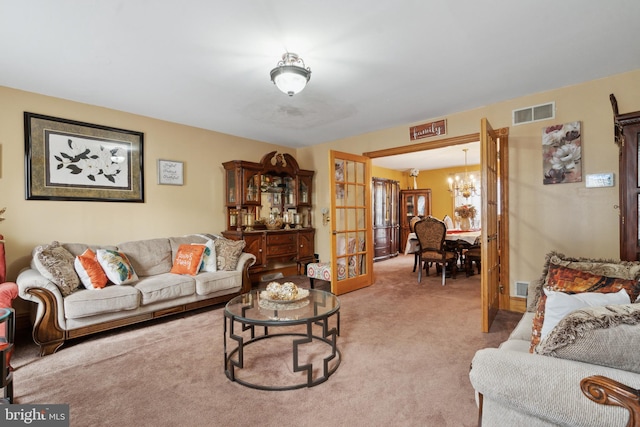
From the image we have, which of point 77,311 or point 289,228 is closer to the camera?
point 77,311

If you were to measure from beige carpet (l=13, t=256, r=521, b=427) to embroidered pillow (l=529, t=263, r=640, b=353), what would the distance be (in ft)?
2.08

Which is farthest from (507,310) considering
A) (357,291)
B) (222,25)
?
(222,25)

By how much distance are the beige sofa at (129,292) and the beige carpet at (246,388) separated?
0.17 m

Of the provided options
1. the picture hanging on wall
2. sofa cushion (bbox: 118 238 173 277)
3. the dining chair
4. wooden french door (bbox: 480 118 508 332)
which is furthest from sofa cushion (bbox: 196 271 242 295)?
the picture hanging on wall

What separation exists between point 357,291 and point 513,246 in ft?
6.80

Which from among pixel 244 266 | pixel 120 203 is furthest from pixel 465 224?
pixel 120 203

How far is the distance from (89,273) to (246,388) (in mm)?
2035

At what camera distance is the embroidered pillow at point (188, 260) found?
358 cm

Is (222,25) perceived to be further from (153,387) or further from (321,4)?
(153,387)

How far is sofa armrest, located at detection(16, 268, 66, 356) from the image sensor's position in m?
2.49

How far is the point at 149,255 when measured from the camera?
12.0 feet

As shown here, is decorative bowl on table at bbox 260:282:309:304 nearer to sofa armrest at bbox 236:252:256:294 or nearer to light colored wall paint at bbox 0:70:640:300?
sofa armrest at bbox 236:252:256:294

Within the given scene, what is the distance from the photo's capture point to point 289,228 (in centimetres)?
530

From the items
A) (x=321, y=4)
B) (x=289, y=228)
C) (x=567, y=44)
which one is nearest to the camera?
(x=321, y=4)
